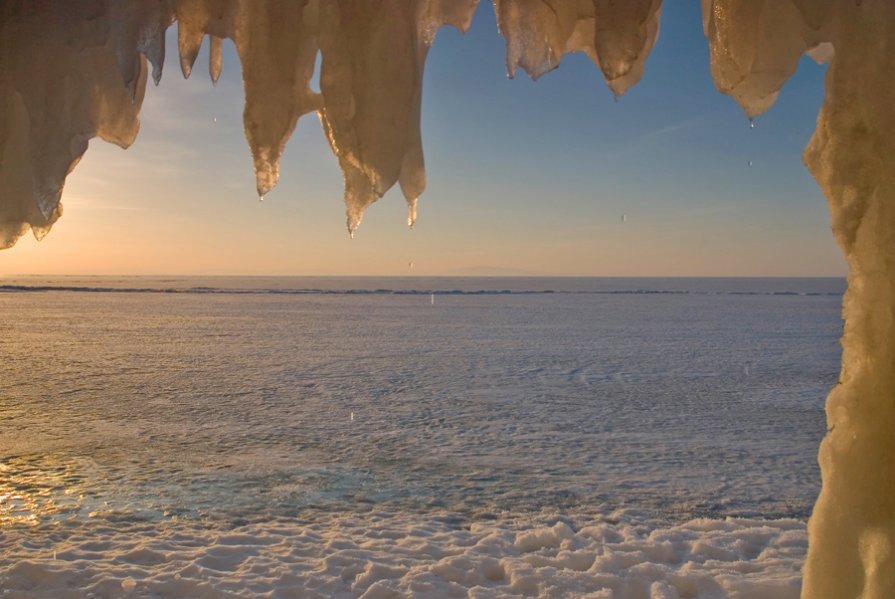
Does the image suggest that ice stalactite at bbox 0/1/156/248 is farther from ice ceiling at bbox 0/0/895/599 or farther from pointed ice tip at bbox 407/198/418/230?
pointed ice tip at bbox 407/198/418/230

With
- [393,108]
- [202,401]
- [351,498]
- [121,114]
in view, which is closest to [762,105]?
[393,108]

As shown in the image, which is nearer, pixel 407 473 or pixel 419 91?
pixel 419 91

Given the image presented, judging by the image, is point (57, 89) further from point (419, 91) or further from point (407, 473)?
point (407, 473)

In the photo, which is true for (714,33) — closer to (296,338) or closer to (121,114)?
(121,114)

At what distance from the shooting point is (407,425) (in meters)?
7.48

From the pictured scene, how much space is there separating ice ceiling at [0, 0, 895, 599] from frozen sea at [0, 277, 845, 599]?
6.93 feet

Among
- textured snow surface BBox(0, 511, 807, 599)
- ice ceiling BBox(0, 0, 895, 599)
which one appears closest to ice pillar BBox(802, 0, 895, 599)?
ice ceiling BBox(0, 0, 895, 599)

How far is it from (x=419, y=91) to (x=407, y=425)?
17.7 feet

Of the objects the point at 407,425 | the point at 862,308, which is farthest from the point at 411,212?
the point at 407,425

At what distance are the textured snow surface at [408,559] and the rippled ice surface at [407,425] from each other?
0.31 meters

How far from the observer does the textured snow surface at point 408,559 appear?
12.3 feet

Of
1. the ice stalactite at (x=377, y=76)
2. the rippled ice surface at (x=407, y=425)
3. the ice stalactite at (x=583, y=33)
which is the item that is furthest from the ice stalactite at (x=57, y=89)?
the rippled ice surface at (x=407, y=425)

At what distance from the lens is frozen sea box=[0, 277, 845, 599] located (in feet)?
13.0

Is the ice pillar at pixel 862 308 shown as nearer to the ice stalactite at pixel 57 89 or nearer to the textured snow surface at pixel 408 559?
the textured snow surface at pixel 408 559
